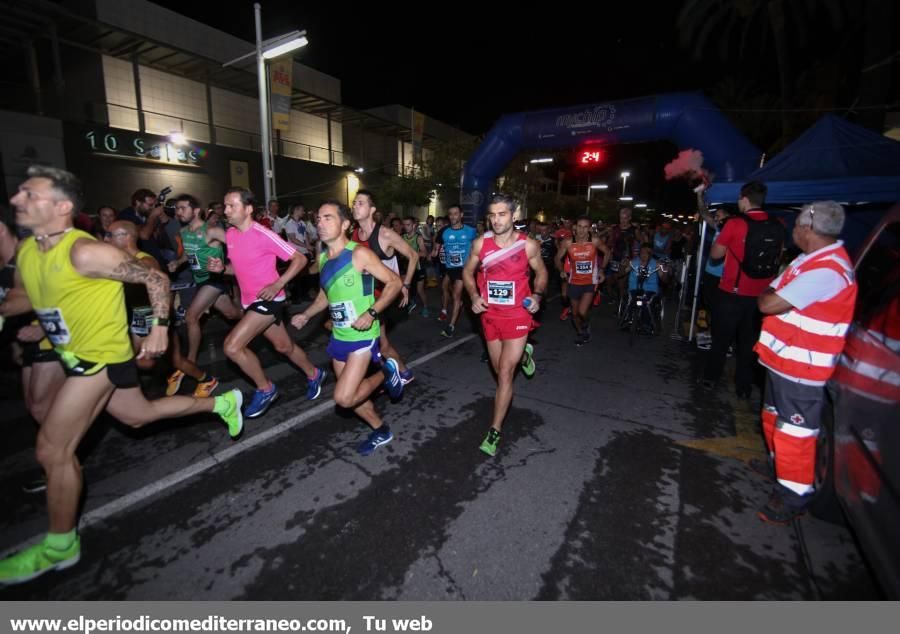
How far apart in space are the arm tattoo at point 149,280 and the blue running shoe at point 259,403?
1747mm

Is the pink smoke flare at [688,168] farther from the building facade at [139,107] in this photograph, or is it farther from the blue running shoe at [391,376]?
the building facade at [139,107]

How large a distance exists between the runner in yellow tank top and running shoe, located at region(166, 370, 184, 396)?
230cm

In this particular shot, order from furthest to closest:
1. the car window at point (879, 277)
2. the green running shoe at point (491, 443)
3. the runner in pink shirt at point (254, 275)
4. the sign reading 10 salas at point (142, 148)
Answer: the sign reading 10 salas at point (142, 148) → the runner in pink shirt at point (254, 275) → the green running shoe at point (491, 443) → the car window at point (879, 277)

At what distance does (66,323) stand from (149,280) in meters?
0.47

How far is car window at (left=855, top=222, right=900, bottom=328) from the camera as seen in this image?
239 centimetres

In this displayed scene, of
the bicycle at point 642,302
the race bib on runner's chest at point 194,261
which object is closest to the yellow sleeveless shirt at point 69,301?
Result: the race bib on runner's chest at point 194,261

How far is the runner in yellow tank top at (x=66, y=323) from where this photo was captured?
2.35 m

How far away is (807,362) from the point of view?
110 inches

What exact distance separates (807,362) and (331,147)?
3028 centimetres

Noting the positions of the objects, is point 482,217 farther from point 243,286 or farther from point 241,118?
point 241,118

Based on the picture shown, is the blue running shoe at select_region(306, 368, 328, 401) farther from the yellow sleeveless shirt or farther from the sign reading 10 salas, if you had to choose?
the sign reading 10 salas

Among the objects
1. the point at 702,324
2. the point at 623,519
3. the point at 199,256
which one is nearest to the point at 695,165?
the point at 702,324

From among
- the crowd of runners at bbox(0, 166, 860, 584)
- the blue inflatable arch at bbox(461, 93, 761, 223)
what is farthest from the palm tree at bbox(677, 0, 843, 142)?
the crowd of runners at bbox(0, 166, 860, 584)

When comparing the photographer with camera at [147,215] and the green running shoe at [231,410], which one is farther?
the photographer with camera at [147,215]
